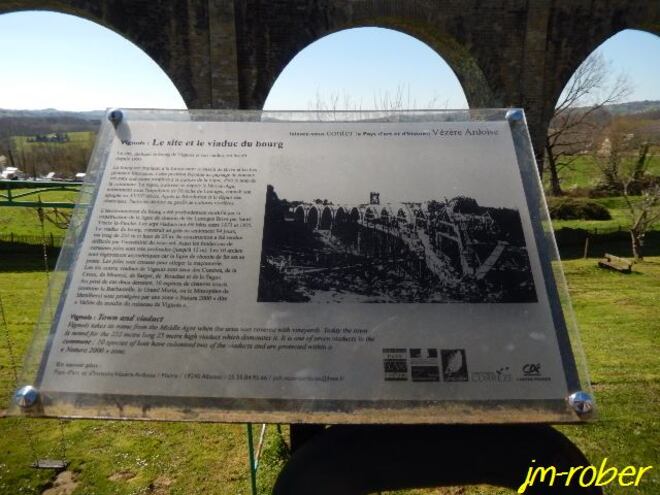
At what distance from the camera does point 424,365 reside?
153 centimetres

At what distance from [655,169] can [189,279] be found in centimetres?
2828

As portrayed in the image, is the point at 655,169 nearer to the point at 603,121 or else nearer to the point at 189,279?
the point at 603,121

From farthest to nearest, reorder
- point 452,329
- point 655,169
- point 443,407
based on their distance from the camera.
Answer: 1. point 655,169
2. point 452,329
3. point 443,407

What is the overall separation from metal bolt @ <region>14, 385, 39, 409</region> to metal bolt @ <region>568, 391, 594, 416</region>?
1.77 metres

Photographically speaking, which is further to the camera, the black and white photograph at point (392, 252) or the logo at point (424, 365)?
the black and white photograph at point (392, 252)

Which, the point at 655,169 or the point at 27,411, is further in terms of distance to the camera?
the point at 655,169

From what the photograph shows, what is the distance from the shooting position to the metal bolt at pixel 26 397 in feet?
4.95

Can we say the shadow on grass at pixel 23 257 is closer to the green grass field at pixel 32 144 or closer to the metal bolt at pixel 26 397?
the metal bolt at pixel 26 397

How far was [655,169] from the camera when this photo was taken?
23.6 meters

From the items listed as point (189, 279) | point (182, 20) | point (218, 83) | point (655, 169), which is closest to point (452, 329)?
point (189, 279)

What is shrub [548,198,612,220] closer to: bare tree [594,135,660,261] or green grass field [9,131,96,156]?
bare tree [594,135,660,261]

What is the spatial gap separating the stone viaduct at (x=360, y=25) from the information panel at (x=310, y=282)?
7375 mm


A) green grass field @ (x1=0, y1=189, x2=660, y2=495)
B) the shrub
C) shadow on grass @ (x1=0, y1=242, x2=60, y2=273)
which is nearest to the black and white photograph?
green grass field @ (x1=0, y1=189, x2=660, y2=495)

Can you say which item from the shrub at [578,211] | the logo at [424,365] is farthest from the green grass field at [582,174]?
the logo at [424,365]
